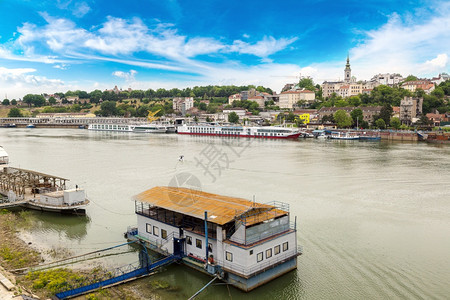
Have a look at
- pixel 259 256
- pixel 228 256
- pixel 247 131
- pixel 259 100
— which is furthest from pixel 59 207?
pixel 259 100

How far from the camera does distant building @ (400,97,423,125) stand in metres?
57.2

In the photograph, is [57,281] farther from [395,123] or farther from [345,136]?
[395,123]

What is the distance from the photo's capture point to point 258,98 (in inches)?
3595

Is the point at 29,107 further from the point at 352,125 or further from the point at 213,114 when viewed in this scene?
the point at 352,125

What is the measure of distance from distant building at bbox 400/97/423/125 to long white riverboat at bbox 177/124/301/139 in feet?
65.3

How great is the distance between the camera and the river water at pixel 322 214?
8531 mm

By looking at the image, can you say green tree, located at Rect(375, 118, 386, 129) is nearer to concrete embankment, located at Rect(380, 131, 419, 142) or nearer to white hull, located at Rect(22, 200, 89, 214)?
concrete embankment, located at Rect(380, 131, 419, 142)

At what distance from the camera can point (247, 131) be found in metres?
53.0

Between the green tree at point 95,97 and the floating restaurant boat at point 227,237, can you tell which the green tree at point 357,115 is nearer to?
the floating restaurant boat at point 227,237

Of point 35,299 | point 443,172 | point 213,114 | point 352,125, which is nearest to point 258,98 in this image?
point 213,114

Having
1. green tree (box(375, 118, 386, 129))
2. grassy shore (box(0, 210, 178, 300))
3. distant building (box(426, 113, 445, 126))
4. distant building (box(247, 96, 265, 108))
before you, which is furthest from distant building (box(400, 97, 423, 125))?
grassy shore (box(0, 210, 178, 300))

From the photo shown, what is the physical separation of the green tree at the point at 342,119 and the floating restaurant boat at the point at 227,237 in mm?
49570

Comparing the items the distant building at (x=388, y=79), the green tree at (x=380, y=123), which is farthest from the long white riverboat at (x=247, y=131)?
the distant building at (x=388, y=79)

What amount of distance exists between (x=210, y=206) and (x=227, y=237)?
1099mm
